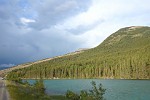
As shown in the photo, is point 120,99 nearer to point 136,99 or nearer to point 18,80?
point 136,99

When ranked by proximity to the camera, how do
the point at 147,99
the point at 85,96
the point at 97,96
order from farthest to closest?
the point at 147,99 < the point at 85,96 < the point at 97,96

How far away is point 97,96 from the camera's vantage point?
187 ft

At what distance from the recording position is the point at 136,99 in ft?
289

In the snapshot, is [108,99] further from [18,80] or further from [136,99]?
[18,80]

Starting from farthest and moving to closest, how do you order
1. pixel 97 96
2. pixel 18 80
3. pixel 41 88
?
pixel 18 80
pixel 41 88
pixel 97 96

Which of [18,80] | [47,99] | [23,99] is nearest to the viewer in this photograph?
[23,99]

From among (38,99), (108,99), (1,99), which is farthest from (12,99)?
(108,99)

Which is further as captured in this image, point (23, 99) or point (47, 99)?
point (47, 99)

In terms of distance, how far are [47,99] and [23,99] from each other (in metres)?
7.30

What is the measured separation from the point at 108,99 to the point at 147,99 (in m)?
11.4

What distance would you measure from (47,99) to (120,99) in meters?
25.7

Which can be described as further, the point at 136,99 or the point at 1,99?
the point at 136,99

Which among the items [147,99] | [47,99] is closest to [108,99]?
[147,99]

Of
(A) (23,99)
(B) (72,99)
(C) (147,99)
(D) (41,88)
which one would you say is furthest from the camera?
(D) (41,88)
